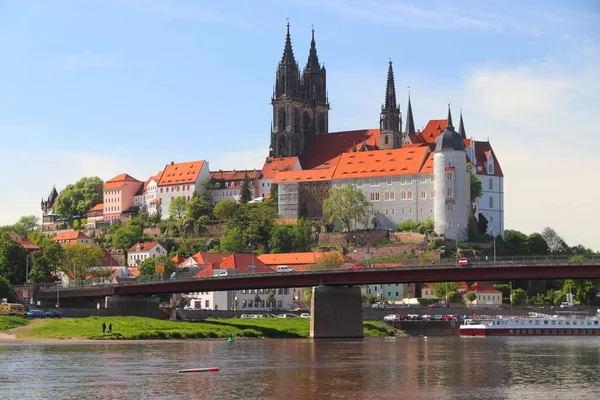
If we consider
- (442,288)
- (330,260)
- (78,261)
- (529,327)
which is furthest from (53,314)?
(442,288)

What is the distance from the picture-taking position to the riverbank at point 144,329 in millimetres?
110062

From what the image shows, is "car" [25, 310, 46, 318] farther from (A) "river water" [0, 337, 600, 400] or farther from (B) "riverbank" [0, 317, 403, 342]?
(A) "river water" [0, 337, 600, 400]

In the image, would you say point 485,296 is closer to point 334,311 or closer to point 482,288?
point 482,288

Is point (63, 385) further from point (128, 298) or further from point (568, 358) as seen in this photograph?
point (128, 298)

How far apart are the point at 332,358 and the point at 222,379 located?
18.7 metres

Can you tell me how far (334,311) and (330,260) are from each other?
219 feet

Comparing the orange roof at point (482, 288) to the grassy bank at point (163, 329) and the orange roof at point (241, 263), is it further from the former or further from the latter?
the grassy bank at point (163, 329)

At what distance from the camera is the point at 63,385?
224ft

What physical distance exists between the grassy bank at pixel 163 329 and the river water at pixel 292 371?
5712mm

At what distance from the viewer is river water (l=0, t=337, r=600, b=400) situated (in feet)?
216

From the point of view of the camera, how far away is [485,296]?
614 ft

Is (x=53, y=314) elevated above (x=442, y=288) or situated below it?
below

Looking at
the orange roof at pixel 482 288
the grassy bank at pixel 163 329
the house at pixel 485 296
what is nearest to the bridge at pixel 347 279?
the grassy bank at pixel 163 329

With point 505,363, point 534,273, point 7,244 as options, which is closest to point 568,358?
point 505,363
